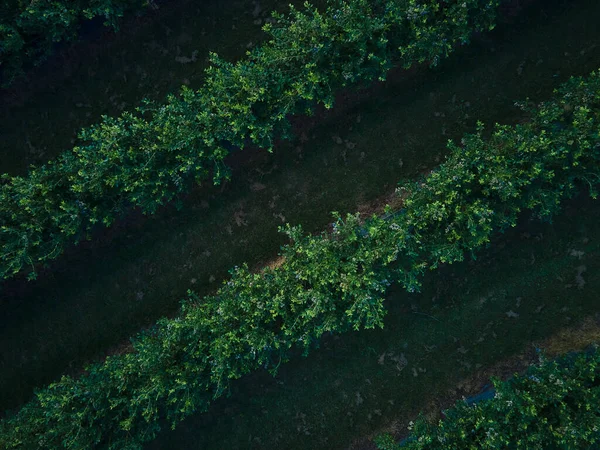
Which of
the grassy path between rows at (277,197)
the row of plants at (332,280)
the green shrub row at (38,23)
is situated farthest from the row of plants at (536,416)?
the green shrub row at (38,23)

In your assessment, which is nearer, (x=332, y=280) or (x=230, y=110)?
(x=332, y=280)

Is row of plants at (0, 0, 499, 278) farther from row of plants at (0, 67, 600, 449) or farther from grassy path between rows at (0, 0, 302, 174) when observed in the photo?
row of plants at (0, 67, 600, 449)

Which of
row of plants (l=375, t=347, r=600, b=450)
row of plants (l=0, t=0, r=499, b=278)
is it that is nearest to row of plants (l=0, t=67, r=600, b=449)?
row of plants (l=0, t=0, r=499, b=278)

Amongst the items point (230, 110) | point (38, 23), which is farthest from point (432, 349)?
point (38, 23)

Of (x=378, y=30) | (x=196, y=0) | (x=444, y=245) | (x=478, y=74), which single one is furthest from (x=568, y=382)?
(x=196, y=0)

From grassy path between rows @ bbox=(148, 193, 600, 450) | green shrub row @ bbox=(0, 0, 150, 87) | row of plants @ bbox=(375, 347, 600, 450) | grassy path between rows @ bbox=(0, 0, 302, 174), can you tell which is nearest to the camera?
row of plants @ bbox=(375, 347, 600, 450)

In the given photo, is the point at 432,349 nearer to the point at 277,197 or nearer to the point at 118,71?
the point at 277,197
